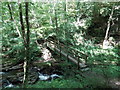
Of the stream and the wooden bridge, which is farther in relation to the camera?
the wooden bridge

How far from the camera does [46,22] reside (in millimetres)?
8844

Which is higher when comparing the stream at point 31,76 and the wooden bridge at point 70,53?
the wooden bridge at point 70,53

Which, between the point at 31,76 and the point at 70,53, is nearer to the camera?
the point at 31,76

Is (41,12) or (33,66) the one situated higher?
(41,12)

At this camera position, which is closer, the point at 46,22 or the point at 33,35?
the point at 33,35

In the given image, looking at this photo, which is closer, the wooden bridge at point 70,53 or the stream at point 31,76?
the stream at point 31,76

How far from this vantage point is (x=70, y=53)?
7824 mm

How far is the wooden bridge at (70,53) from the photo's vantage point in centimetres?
607

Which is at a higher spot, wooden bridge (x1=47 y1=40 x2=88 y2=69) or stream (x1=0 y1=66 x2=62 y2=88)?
wooden bridge (x1=47 y1=40 x2=88 y2=69)

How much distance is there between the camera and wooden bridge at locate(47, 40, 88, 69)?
6074 mm

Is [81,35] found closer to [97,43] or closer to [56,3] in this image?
[97,43]

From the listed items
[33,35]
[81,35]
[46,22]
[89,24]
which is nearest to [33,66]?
[33,35]

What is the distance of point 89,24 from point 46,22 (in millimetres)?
4945

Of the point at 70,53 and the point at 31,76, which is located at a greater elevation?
the point at 70,53
